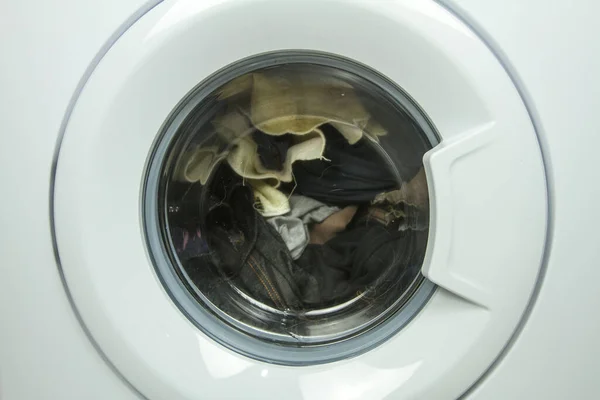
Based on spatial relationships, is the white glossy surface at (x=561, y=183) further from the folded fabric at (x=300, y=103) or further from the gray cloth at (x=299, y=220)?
the gray cloth at (x=299, y=220)

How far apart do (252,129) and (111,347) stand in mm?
298

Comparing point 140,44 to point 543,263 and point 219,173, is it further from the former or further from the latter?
point 543,263

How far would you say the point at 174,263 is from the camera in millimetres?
576

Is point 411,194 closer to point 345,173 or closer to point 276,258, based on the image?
point 345,173

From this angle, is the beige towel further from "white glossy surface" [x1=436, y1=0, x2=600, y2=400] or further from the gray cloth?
"white glossy surface" [x1=436, y1=0, x2=600, y2=400]

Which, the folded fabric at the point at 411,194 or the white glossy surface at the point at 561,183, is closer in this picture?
the white glossy surface at the point at 561,183

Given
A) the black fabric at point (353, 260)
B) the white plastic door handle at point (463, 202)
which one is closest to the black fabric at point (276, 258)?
the black fabric at point (353, 260)

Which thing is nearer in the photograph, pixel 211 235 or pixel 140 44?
pixel 140 44

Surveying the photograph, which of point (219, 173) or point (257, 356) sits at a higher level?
point (219, 173)

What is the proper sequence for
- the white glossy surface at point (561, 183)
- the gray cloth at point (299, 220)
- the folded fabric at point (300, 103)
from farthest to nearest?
the gray cloth at point (299, 220) → the folded fabric at point (300, 103) → the white glossy surface at point (561, 183)

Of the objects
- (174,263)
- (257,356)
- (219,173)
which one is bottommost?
(257,356)

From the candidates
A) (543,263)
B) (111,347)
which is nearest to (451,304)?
(543,263)

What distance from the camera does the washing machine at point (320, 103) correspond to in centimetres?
45

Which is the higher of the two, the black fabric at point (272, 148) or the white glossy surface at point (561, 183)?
the black fabric at point (272, 148)
